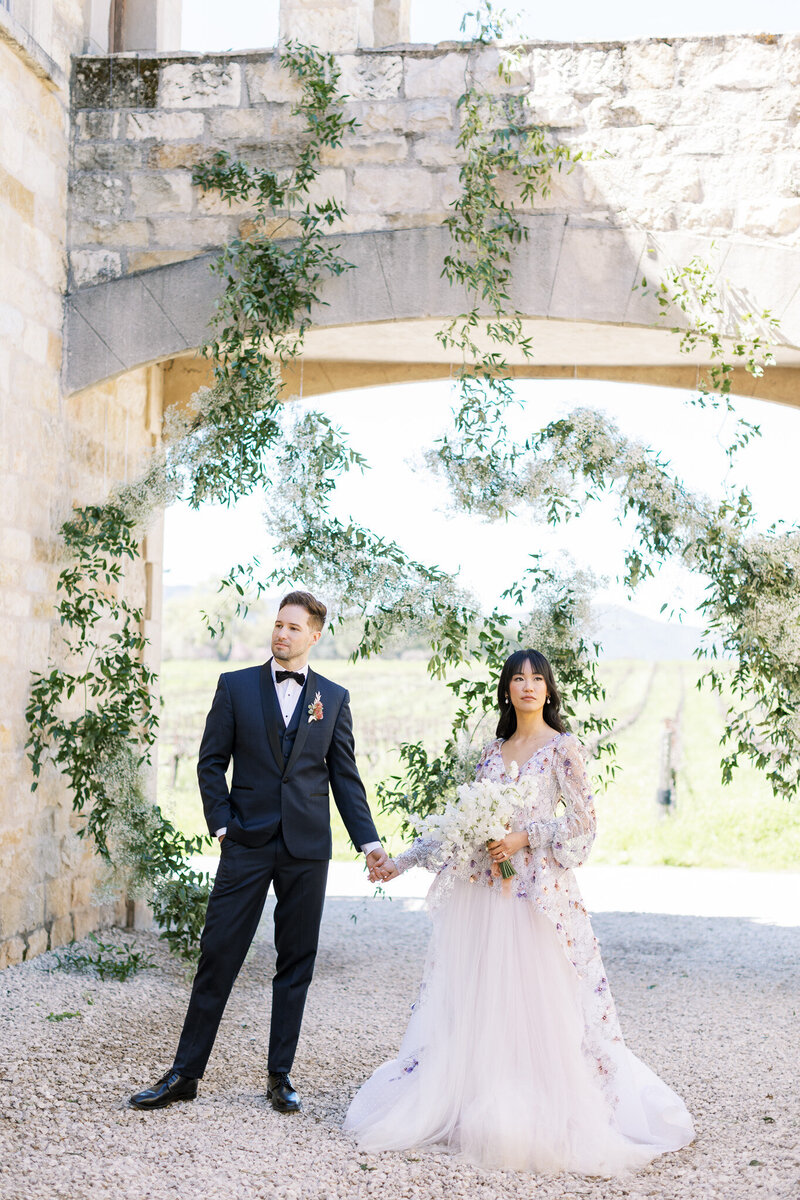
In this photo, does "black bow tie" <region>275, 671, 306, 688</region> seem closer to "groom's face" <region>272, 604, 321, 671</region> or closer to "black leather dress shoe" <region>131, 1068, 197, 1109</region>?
"groom's face" <region>272, 604, 321, 671</region>

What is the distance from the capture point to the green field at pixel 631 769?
11.1 metres

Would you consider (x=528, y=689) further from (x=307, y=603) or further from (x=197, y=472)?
(x=197, y=472)

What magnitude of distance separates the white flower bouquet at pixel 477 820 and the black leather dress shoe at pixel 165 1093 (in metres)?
1.03

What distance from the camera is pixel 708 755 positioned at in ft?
73.4

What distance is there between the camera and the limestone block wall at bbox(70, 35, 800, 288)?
499 cm

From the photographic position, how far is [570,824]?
332 cm

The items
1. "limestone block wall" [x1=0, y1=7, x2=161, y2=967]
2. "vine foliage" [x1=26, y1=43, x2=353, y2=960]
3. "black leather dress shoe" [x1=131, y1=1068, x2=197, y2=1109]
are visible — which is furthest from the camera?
"vine foliage" [x1=26, y1=43, x2=353, y2=960]

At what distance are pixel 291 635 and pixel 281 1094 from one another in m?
1.35

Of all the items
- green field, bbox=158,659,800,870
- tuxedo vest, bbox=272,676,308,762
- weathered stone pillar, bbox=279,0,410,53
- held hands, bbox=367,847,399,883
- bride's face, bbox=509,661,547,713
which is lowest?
green field, bbox=158,659,800,870

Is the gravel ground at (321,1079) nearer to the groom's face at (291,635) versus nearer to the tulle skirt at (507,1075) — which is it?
the tulle skirt at (507,1075)

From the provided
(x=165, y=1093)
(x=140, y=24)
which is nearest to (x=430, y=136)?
(x=140, y=24)

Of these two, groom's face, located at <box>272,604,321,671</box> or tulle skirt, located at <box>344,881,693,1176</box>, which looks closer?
tulle skirt, located at <box>344,881,693,1176</box>

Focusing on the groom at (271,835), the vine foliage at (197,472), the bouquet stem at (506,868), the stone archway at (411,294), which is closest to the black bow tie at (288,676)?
the groom at (271,835)

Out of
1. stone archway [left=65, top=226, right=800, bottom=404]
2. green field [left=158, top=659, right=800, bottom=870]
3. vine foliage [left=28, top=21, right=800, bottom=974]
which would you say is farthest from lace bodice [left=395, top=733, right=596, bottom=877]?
stone archway [left=65, top=226, right=800, bottom=404]
